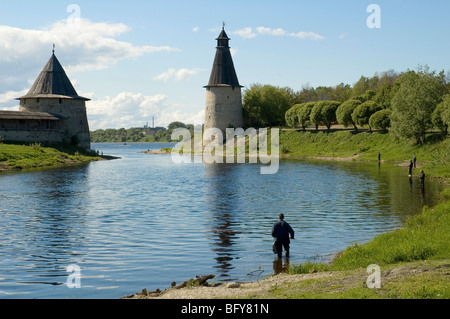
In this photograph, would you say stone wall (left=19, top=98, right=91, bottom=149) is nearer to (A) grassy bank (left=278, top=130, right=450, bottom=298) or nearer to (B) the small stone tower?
(B) the small stone tower

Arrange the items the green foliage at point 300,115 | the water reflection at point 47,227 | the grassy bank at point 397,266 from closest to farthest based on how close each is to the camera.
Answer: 1. the grassy bank at point 397,266
2. the water reflection at point 47,227
3. the green foliage at point 300,115

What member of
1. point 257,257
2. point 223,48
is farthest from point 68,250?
point 223,48

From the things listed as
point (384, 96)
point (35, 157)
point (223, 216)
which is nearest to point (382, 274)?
point (223, 216)

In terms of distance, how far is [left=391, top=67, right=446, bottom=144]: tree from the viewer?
5219 cm

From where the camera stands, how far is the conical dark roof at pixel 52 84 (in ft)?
221

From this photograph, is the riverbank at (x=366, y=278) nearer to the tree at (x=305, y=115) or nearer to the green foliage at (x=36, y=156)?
the green foliage at (x=36, y=156)

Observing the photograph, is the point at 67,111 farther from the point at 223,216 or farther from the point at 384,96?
the point at 223,216

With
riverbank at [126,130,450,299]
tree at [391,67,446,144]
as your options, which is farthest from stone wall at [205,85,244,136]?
riverbank at [126,130,450,299]

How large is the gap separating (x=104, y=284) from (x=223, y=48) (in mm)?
74154

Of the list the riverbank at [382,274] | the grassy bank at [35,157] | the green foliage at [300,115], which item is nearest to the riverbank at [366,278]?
the riverbank at [382,274]

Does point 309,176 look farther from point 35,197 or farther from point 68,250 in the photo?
point 68,250

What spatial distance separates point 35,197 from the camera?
2892cm

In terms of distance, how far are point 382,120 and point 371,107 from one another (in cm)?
404

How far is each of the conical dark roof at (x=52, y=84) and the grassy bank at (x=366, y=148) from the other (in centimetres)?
2764
